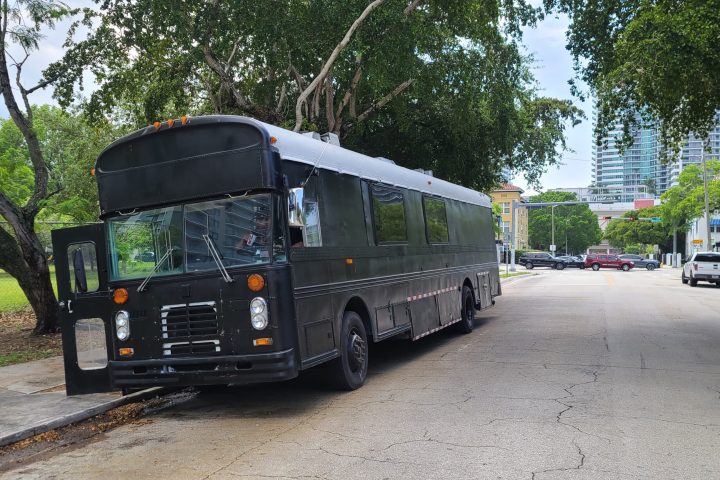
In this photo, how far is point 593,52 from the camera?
1540 centimetres

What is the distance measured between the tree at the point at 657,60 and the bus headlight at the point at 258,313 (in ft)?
25.2

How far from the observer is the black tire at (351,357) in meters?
7.89

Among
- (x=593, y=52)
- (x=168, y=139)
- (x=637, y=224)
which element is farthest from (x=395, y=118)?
(x=637, y=224)

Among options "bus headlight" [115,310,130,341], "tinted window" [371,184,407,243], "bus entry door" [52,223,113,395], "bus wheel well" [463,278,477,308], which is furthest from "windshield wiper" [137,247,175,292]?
"bus wheel well" [463,278,477,308]

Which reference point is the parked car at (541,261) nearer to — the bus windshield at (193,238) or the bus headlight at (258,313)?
the bus windshield at (193,238)

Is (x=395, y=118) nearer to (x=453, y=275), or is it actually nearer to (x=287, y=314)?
(x=453, y=275)

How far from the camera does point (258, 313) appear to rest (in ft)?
21.7

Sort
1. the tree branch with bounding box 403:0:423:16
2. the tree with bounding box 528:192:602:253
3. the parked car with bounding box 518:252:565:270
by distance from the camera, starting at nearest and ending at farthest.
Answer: the tree branch with bounding box 403:0:423:16
the parked car with bounding box 518:252:565:270
the tree with bounding box 528:192:602:253

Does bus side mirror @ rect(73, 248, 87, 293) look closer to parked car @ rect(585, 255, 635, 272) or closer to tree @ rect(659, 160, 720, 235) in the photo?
tree @ rect(659, 160, 720, 235)

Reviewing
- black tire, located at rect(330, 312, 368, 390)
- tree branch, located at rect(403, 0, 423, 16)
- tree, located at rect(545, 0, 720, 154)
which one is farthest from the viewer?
tree branch, located at rect(403, 0, 423, 16)

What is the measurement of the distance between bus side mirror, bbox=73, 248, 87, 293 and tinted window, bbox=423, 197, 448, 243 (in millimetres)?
5968

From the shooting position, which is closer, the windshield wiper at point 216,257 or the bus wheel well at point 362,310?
the windshield wiper at point 216,257

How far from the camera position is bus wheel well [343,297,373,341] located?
8.42m

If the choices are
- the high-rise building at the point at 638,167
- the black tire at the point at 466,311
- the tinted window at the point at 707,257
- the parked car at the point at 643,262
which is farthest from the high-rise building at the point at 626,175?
the black tire at the point at 466,311
